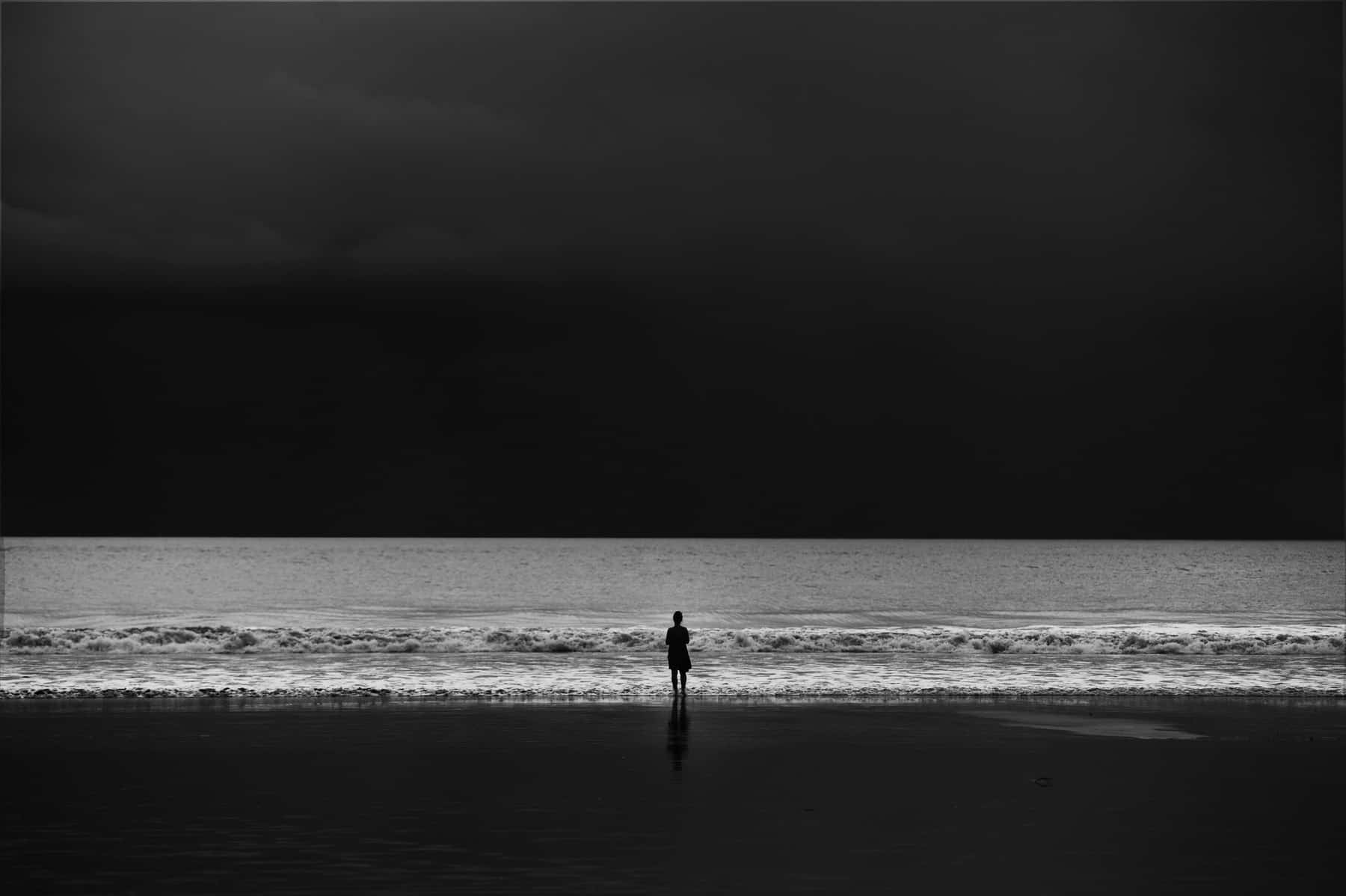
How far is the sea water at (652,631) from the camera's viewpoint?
28297 mm

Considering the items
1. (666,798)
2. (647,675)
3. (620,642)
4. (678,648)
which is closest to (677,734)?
(678,648)

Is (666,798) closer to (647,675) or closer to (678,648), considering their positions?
(678,648)

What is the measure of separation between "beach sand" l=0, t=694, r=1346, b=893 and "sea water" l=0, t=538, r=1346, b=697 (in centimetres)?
442

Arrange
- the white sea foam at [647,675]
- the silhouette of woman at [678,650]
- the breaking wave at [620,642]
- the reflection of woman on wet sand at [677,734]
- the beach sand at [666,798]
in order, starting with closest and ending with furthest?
the beach sand at [666,798] < the reflection of woman on wet sand at [677,734] < the silhouette of woman at [678,650] < the white sea foam at [647,675] < the breaking wave at [620,642]

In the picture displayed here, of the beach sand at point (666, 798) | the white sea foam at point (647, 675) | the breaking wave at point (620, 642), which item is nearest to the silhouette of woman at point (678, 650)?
the beach sand at point (666, 798)

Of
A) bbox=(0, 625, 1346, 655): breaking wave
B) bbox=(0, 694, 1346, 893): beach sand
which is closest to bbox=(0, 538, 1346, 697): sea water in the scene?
bbox=(0, 625, 1346, 655): breaking wave

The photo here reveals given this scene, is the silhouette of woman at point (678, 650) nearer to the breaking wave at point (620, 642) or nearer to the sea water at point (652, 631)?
the sea water at point (652, 631)

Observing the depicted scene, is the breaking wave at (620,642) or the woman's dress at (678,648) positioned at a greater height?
the woman's dress at (678,648)

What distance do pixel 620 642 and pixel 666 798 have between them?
25.2m

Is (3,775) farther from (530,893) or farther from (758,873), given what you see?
(758,873)

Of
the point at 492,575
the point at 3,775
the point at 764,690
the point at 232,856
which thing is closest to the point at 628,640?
the point at 764,690

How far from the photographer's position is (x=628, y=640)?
40656 mm

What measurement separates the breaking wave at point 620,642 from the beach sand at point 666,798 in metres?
14.0

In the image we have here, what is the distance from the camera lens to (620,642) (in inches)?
1593
